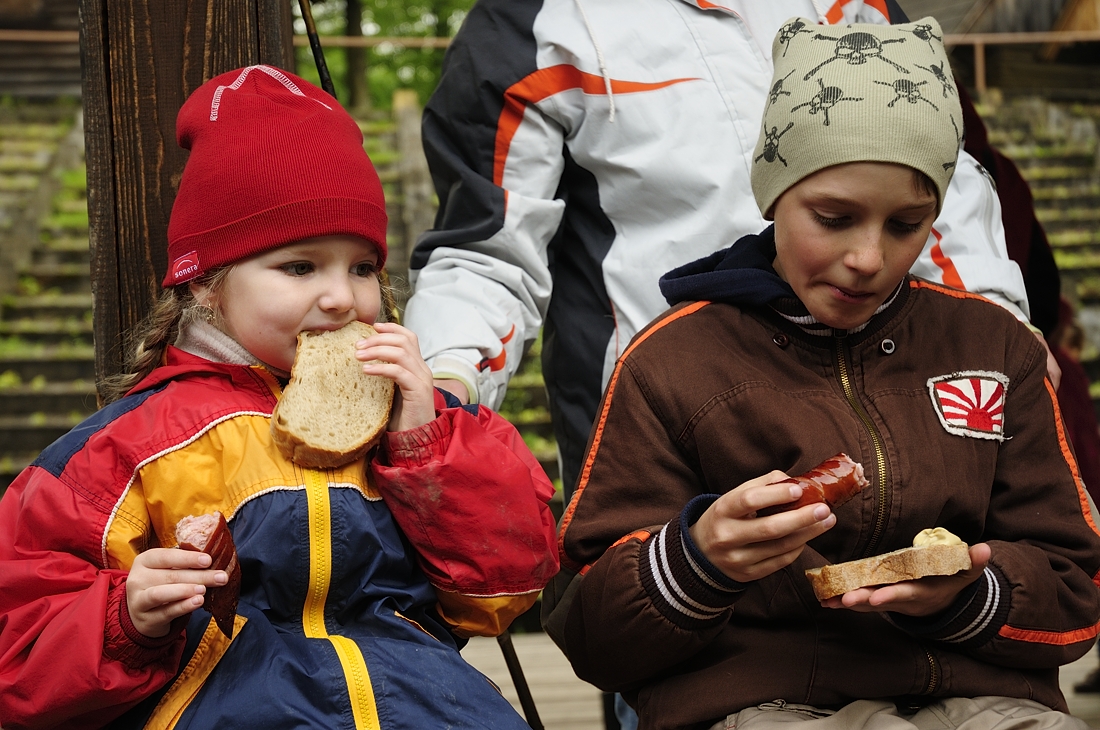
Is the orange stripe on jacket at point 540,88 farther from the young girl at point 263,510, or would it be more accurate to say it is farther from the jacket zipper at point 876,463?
the jacket zipper at point 876,463

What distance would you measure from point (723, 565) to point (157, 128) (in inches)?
53.1

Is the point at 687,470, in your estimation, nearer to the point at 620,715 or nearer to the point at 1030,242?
the point at 620,715

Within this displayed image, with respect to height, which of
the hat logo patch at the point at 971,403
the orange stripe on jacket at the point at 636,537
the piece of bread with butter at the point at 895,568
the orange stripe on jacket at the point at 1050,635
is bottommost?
the orange stripe on jacket at the point at 1050,635

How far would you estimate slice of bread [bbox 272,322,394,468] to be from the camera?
177 centimetres

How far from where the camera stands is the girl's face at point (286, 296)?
1862mm

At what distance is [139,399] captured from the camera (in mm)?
1866

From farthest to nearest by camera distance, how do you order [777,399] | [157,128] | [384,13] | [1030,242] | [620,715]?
[384,13], [1030,242], [620,715], [157,128], [777,399]

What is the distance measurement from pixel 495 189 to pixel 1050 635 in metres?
1.36

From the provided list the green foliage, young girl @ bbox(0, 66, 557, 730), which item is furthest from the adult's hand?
Answer: the green foliage

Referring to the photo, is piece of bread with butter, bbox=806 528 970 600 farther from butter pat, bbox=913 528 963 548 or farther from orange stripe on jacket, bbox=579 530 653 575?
orange stripe on jacket, bbox=579 530 653 575

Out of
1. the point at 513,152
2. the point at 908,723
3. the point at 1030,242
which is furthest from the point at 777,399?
the point at 1030,242

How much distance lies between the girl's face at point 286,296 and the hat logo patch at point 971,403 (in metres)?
1.01

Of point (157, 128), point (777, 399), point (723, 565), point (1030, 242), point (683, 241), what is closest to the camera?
point (723, 565)

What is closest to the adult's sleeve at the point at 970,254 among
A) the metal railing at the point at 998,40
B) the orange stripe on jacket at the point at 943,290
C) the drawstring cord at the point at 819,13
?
the orange stripe on jacket at the point at 943,290
